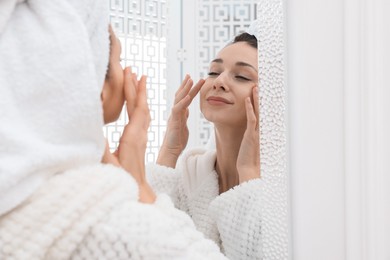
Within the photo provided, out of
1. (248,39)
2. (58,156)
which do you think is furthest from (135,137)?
(248,39)

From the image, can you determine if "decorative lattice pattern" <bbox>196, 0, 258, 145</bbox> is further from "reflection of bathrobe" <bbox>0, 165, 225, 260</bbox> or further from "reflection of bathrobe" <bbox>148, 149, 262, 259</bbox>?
"reflection of bathrobe" <bbox>0, 165, 225, 260</bbox>

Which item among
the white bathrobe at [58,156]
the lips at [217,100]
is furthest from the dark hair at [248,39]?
the white bathrobe at [58,156]

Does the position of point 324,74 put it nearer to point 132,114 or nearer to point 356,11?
point 356,11

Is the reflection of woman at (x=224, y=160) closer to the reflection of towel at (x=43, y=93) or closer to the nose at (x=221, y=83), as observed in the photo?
the nose at (x=221, y=83)

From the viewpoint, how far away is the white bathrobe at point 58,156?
15.5 inches

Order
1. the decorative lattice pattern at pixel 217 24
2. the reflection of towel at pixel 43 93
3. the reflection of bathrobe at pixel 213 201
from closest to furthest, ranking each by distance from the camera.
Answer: the reflection of towel at pixel 43 93 → the reflection of bathrobe at pixel 213 201 → the decorative lattice pattern at pixel 217 24

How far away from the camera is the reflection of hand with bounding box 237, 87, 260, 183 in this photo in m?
0.71

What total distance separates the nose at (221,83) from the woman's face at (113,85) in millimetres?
238

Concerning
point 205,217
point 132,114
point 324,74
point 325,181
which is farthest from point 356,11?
point 205,217

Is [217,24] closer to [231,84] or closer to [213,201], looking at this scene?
[231,84]

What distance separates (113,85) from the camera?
54 cm

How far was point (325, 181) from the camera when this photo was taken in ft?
1.66

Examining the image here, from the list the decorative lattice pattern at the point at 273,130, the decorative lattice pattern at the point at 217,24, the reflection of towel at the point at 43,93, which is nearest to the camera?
the reflection of towel at the point at 43,93

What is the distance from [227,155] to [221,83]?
0.40 feet
